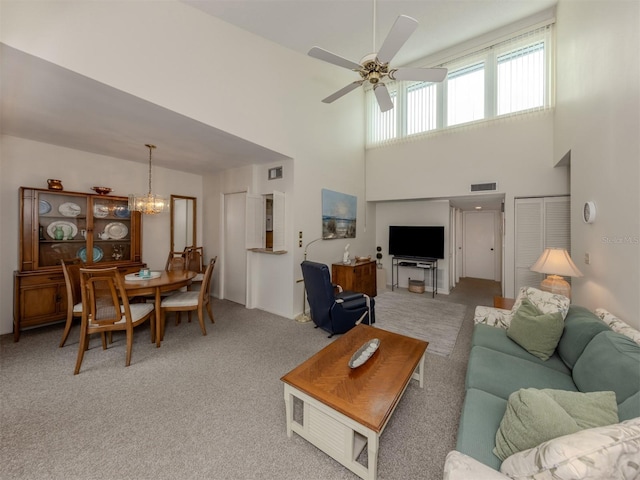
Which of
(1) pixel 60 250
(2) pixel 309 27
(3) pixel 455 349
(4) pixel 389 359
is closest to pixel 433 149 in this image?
(2) pixel 309 27

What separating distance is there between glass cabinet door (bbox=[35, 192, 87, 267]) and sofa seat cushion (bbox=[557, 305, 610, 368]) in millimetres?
5699

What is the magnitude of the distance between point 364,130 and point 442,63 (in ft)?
6.00

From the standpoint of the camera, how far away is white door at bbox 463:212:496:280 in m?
7.02

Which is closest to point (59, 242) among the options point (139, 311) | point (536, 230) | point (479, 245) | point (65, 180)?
point (65, 180)

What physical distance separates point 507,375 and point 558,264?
5.89 ft

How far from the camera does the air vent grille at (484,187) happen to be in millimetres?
4323

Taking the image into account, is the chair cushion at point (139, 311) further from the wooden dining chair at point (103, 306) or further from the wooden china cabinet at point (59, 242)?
the wooden china cabinet at point (59, 242)

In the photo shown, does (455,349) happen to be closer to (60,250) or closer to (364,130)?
(364,130)

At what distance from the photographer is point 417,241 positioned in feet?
18.5

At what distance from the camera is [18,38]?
1.68 meters

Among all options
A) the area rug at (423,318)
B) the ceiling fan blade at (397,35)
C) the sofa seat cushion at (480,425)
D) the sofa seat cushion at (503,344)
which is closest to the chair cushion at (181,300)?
the area rug at (423,318)

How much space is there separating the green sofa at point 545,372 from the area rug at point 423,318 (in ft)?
3.24

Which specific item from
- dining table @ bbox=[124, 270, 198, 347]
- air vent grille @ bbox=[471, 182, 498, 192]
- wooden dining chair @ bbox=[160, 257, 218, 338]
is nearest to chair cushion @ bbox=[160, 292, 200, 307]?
wooden dining chair @ bbox=[160, 257, 218, 338]

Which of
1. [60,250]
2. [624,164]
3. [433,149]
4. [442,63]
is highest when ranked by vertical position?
[442,63]
